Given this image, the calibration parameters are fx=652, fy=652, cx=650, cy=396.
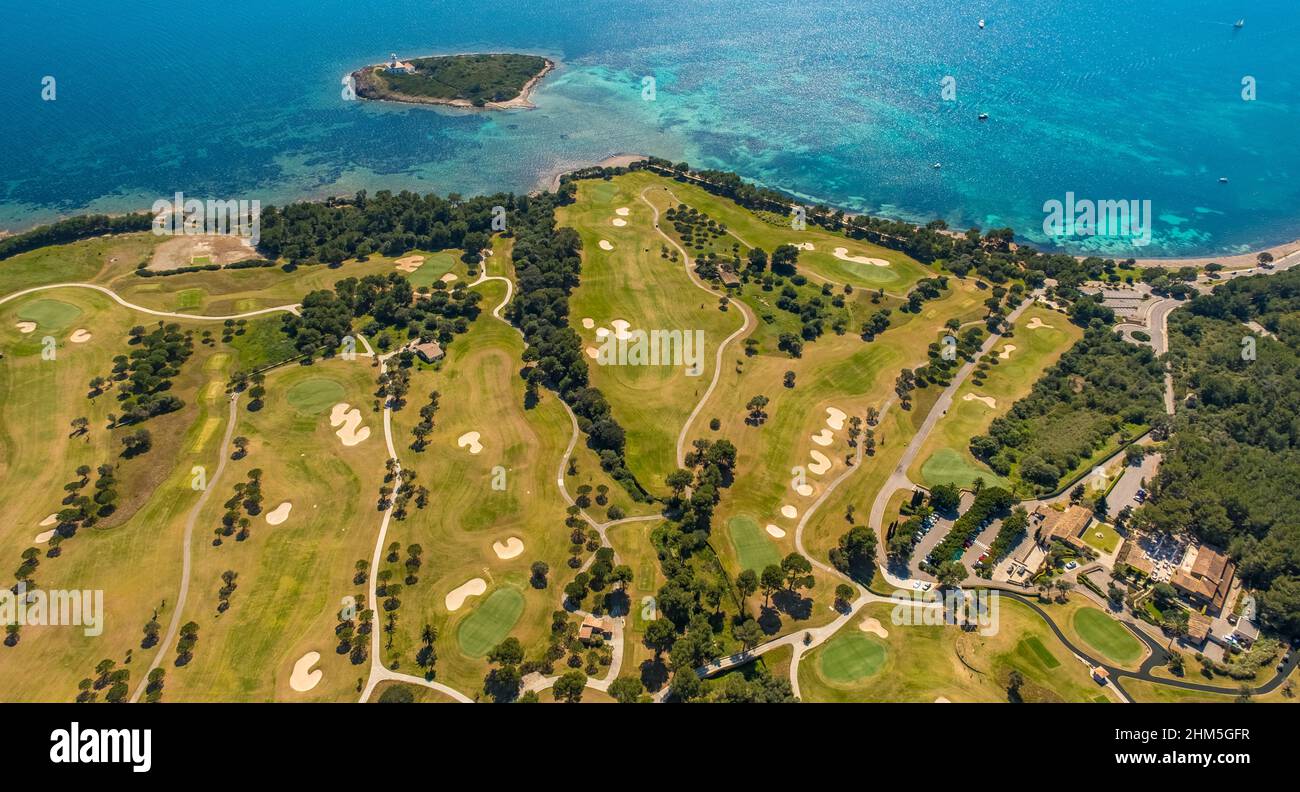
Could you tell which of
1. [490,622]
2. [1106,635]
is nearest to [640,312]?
[490,622]

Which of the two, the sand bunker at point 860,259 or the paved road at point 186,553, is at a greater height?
the sand bunker at point 860,259

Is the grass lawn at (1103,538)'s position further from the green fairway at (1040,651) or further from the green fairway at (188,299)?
the green fairway at (188,299)

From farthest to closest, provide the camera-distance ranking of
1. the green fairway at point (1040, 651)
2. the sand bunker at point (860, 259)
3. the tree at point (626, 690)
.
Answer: the sand bunker at point (860, 259) < the green fairway at point (1040, 651) < the tree at point (626, 690)

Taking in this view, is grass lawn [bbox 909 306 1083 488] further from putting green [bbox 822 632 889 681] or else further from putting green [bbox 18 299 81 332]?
putting green [bbox 18 299 81 332]

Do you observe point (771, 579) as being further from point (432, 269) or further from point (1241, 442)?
point (432, 269)

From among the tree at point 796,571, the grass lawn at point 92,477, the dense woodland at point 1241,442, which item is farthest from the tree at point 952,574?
the grass lawn at point 92,477
